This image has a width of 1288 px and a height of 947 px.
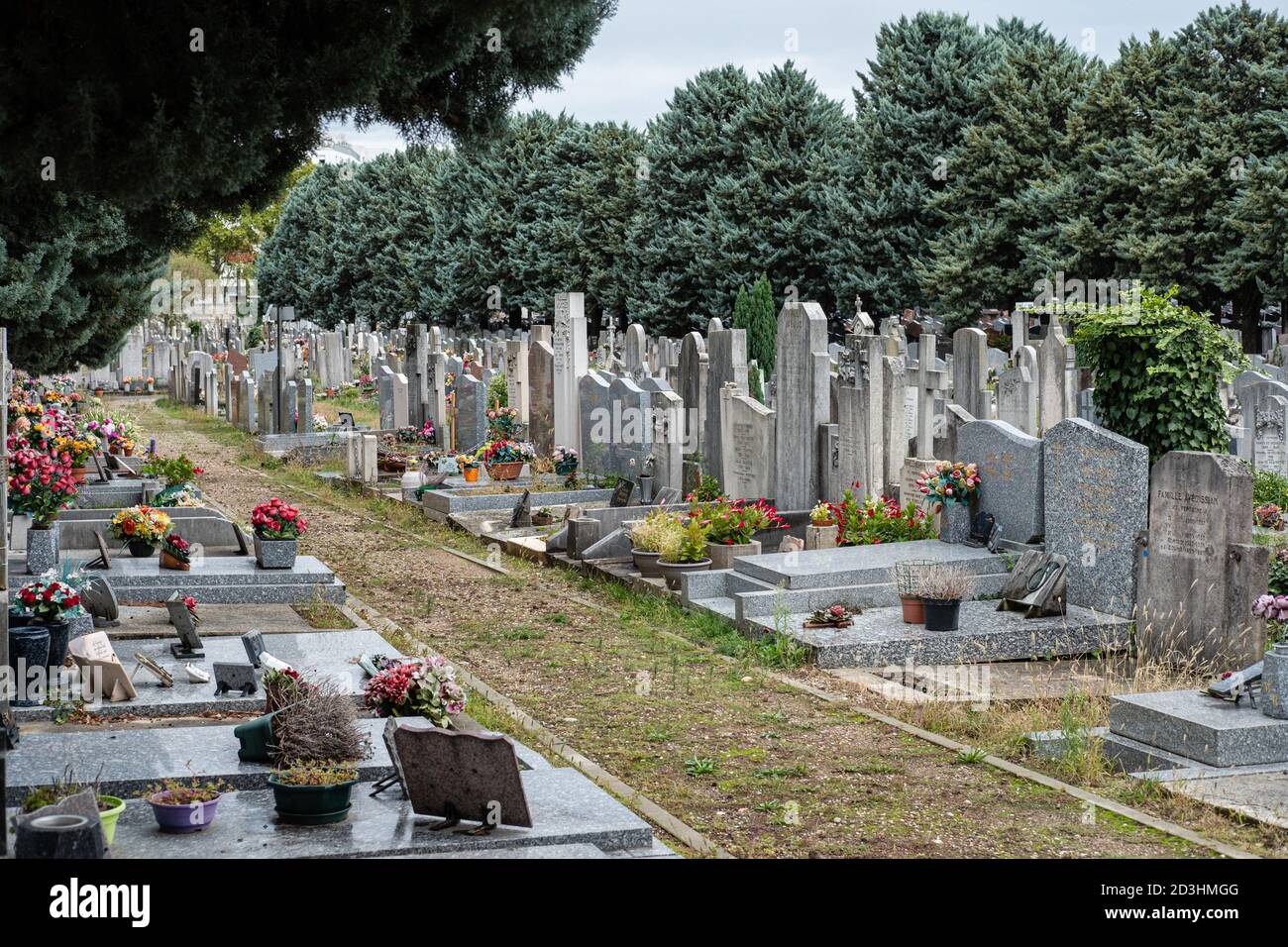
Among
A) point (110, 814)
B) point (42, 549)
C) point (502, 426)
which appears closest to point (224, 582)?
point (42, 549)

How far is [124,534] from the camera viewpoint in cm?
1365

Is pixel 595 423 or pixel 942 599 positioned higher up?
pixel 595 423

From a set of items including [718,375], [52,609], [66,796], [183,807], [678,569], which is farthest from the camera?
[718,375]

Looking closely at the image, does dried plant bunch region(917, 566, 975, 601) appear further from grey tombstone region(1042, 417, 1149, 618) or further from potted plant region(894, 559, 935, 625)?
→ grey tombstone region(1042, 417, 1149, 618)

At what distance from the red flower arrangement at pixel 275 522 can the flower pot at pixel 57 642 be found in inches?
146

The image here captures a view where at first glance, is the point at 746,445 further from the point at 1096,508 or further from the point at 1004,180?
the point at 1004,180

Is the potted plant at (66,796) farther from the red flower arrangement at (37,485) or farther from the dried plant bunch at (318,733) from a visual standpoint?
the red flower arrangement at (37,485)

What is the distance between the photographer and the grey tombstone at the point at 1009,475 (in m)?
13.0

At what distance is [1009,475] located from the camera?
43.3ft

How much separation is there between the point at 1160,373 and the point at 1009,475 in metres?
1.58

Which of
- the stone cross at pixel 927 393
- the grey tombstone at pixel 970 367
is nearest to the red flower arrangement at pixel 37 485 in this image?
the stone cross at pixel 927 393
